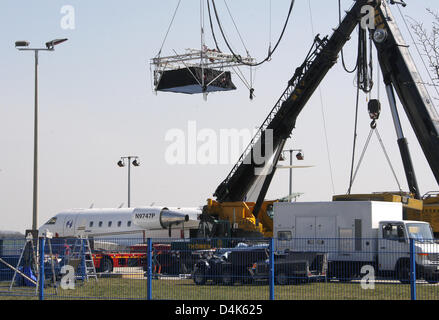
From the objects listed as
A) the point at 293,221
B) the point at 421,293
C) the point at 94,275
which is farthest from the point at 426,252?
the point at 94,275

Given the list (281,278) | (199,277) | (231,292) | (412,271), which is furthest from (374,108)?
(412,271)

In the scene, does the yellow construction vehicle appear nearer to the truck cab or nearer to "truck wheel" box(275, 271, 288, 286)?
the truck cab

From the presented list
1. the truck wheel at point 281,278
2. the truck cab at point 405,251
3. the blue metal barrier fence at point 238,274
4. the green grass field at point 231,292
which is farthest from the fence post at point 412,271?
the truck wheel at point 281,278

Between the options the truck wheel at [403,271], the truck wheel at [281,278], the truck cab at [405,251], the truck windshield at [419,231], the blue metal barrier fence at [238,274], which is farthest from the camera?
the truck windshield at [419,231]

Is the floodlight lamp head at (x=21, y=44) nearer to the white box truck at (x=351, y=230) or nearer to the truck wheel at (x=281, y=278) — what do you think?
the white box truck at (x=351, y=230)

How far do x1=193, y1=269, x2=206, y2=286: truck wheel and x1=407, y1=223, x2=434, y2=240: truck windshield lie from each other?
332 inches

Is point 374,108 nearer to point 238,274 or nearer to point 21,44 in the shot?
point 238,274

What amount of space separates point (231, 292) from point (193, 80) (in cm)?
1510

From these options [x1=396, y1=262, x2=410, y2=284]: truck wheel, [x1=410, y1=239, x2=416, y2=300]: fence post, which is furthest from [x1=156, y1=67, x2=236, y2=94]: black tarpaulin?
[x1=410, y1=239, x2=416, y2=300]: fence post

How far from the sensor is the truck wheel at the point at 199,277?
2621 cm

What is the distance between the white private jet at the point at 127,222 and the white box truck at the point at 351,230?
14.5 meters

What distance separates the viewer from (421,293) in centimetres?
2292

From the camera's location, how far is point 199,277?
26703mm

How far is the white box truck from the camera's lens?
2950 cm
